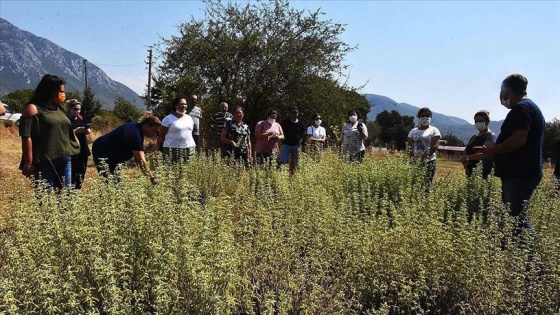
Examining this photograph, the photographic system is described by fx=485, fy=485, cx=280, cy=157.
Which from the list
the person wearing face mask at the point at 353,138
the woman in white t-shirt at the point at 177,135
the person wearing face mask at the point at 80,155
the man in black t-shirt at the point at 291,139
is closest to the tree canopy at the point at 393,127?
the man in black t-shirt at the point at 291,139

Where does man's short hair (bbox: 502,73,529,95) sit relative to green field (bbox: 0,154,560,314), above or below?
above

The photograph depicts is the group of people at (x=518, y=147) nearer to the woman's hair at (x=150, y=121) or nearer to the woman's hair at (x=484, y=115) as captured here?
the woman's hair at (x=484, y=115)

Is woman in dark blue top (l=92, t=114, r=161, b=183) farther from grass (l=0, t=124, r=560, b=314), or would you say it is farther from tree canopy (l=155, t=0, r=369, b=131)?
tree canopy (l=155, t=0, r=369, b=131)

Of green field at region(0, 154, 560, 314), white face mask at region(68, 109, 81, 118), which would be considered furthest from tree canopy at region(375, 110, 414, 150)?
green field at region(0, 154, 560, 314)

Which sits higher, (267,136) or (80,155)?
(267,136)

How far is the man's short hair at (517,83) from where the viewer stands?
421 centimetres

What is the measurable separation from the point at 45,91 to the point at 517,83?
4.37 metres

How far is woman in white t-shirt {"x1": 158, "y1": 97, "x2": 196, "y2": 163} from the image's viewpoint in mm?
6301

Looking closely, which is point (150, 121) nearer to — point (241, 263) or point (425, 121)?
point (241, 263)

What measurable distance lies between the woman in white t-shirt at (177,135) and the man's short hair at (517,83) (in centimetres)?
379

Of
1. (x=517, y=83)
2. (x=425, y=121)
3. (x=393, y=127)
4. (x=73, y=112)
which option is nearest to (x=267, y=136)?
(x=425, y=121)

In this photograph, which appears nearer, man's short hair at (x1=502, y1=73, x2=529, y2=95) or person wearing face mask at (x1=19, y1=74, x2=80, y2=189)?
man's short hair at (x1=502, y1=73, x2=529, y2=95)

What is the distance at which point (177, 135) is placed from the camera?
632cm

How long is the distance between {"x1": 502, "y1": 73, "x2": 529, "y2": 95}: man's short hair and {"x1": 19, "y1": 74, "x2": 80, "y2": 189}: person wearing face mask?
13.3 ft
